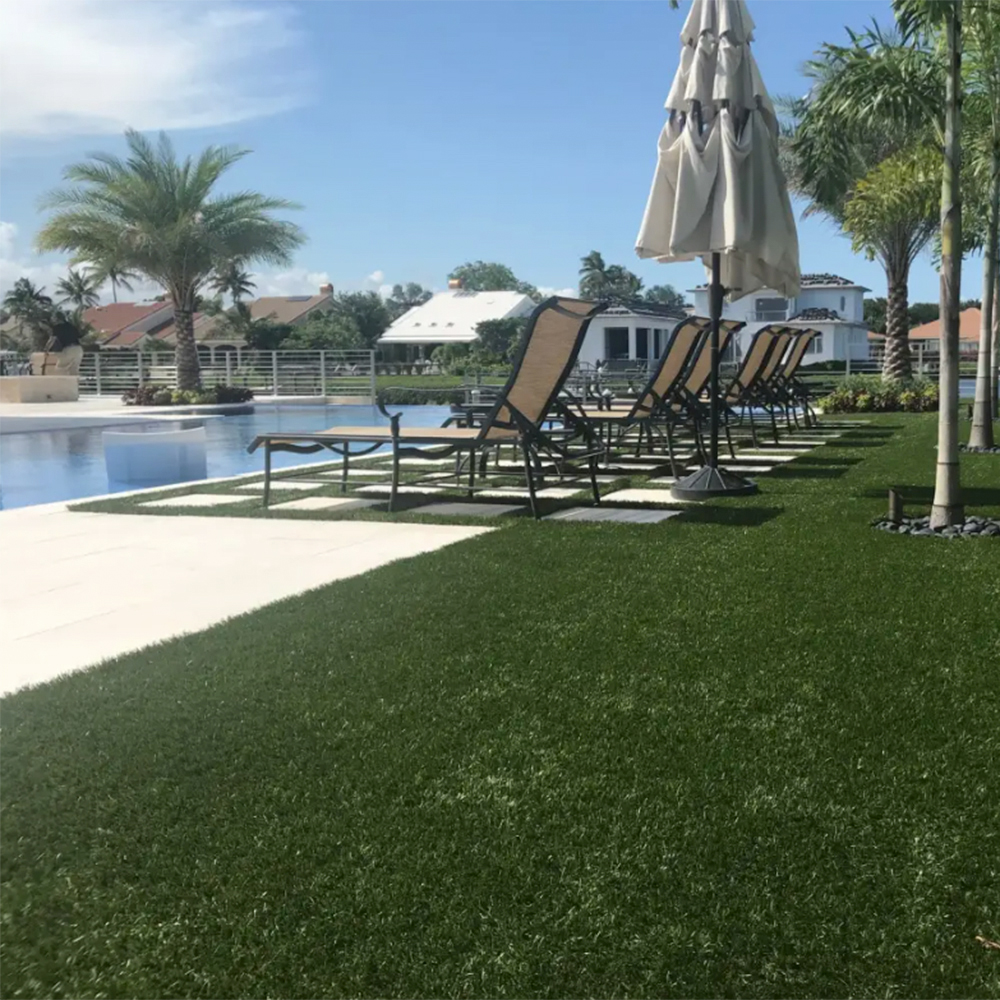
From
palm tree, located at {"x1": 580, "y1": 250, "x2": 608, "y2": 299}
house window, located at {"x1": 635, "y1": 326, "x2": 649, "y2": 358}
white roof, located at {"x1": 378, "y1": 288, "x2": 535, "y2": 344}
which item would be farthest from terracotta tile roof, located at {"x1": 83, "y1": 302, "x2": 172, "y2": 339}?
house window, located at {"x1": 635, "y1": 326, "x2": 649, "y2": 358}

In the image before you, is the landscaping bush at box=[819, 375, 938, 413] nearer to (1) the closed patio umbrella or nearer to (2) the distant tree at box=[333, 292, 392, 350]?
(1) the closed patio umbrella

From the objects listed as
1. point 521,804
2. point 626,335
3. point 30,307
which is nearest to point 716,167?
point 521,804

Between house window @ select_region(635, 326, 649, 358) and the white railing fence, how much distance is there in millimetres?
13414

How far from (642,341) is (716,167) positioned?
37486 millimetres

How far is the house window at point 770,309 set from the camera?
155 feet

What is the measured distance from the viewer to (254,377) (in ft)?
108

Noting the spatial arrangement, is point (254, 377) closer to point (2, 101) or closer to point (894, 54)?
point (894, 54)

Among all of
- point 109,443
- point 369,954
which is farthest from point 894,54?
point 109,443

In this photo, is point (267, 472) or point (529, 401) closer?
point (529, 401)

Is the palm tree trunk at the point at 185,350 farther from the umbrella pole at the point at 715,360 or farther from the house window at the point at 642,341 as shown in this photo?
the umbrella pole at the point at 715,360

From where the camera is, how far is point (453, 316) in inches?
2248

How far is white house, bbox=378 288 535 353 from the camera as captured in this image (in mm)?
54656

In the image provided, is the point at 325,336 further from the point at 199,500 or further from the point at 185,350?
the point at 199,500

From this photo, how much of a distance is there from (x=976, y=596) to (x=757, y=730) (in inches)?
72.5
